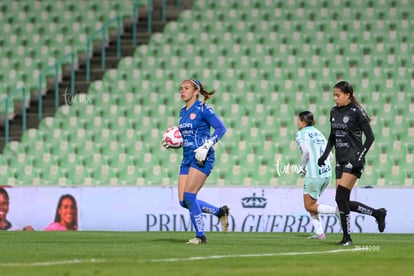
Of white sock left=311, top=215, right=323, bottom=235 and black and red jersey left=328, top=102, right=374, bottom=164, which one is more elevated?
black and red jersey left=328, top=102, right=374, bottom=164

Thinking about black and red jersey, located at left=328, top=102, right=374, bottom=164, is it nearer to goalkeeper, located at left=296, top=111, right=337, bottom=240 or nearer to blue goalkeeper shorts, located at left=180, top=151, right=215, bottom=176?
blue goalkeeper shorts, located at left=180, top=151, right=215, bottom=176

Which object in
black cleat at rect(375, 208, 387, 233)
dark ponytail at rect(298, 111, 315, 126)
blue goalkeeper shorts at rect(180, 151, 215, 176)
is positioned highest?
dark ponytail at rect(298, 111, 315, 126)

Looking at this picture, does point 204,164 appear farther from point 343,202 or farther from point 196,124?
point 343,202

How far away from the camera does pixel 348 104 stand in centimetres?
1217

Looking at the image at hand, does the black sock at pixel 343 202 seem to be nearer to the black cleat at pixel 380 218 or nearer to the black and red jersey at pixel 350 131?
the black and red jersey at pixel 350 131

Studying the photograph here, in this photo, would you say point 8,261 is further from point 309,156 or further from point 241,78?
point 241,78

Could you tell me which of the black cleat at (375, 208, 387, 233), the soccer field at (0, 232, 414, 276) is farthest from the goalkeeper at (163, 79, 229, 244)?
the black cleat at (375, 208, 387, 233)

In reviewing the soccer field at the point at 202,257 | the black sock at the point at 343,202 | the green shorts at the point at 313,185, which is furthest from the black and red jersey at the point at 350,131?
the green shorts at the point at 313,185

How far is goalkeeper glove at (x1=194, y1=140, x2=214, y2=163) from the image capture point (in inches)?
470

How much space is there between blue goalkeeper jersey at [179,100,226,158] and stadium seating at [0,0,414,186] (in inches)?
306

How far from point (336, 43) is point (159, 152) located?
473cm

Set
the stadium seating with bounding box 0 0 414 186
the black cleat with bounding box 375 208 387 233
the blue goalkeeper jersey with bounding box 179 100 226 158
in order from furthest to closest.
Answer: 1. the stadium seating with bounding box 0 0 414 186
2. the black cleat with bounding box 375 208 387 233
3. the blue goalkeeper jersey with bounding box 179 100 226 158

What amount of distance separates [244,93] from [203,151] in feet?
33.6

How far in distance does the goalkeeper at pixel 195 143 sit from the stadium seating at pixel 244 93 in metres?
7.77
